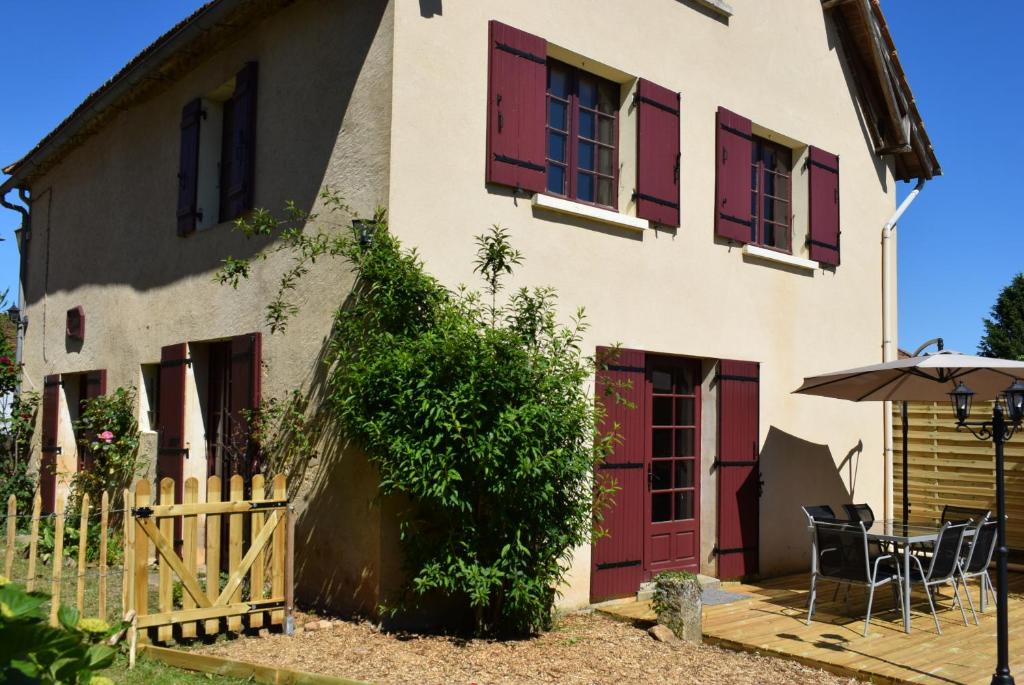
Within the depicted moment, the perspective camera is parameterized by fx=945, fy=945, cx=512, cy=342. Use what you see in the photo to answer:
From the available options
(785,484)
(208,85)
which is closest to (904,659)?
(785,484)

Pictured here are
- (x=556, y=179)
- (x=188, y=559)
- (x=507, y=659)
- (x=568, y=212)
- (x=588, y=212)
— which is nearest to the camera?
(x=507, y=659)

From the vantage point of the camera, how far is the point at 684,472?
8.73m

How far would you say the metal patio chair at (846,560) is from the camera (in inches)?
264

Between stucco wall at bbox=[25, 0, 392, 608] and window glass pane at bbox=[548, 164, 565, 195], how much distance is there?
1.64m

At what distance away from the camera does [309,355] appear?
23.8ft

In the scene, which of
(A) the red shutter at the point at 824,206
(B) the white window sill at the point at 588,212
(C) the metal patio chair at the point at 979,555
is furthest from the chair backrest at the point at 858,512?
(B) the white window sill at the point at 588,212

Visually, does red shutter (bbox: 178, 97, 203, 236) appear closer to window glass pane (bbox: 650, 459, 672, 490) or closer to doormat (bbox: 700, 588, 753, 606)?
window glass pane (bbox: 650, 459, 672, 490)

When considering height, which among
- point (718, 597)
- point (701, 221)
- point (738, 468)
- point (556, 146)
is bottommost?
point (718, 597)

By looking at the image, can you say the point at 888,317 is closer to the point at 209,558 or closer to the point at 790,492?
the point at 790,492

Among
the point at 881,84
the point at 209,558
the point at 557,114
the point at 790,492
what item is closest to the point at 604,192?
the point at 557,114

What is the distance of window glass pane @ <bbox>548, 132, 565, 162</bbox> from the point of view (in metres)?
7.76

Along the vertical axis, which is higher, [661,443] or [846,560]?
[661,443]

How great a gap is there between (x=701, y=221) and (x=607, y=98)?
1440 millimetres

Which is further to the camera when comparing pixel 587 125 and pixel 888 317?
pixel 888 317
